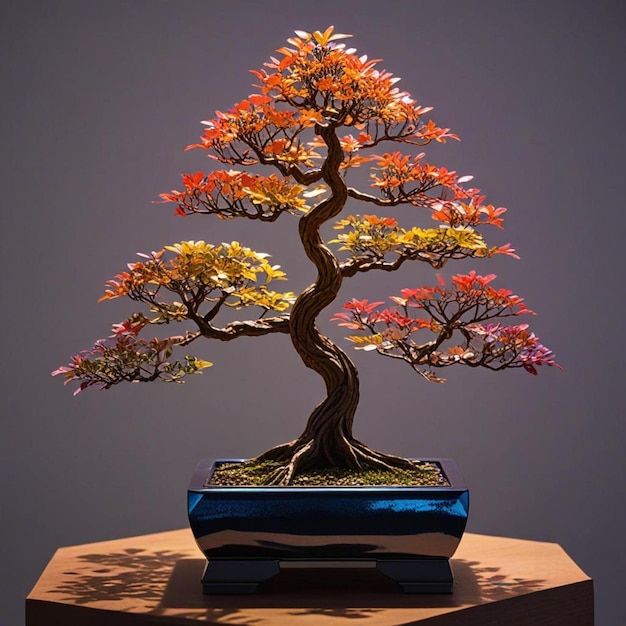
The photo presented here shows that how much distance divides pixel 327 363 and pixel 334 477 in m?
0.34

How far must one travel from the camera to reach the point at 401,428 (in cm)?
459

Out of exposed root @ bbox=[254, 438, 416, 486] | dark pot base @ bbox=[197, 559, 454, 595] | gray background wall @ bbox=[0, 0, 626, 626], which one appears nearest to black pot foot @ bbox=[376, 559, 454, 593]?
dark pot base @ bbox=[197, 559, 454, 595]

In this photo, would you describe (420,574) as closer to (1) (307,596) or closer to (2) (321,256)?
(1) (307,596)

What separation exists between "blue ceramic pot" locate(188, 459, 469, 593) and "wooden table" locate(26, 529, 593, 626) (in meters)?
Answer: 0.10

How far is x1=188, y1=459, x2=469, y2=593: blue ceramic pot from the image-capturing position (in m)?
2.77

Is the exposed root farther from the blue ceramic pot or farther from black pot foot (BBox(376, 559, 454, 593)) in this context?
black pot foot (BBox(376, 559, 454, 593))

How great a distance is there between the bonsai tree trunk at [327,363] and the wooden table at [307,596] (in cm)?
32

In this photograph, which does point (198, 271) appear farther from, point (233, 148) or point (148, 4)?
point (148, 4)

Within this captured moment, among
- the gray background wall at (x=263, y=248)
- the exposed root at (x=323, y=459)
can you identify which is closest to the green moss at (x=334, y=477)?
the exposed root at (x=323, y=459)

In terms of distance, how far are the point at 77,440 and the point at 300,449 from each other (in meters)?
1.69

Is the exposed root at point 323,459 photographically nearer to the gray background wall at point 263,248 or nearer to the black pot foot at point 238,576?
the black pot foot at point 238,576

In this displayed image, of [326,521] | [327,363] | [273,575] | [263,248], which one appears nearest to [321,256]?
[327,363]

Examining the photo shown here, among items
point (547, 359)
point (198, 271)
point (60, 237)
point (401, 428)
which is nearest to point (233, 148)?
point (198, 271)

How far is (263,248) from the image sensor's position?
4.58m
